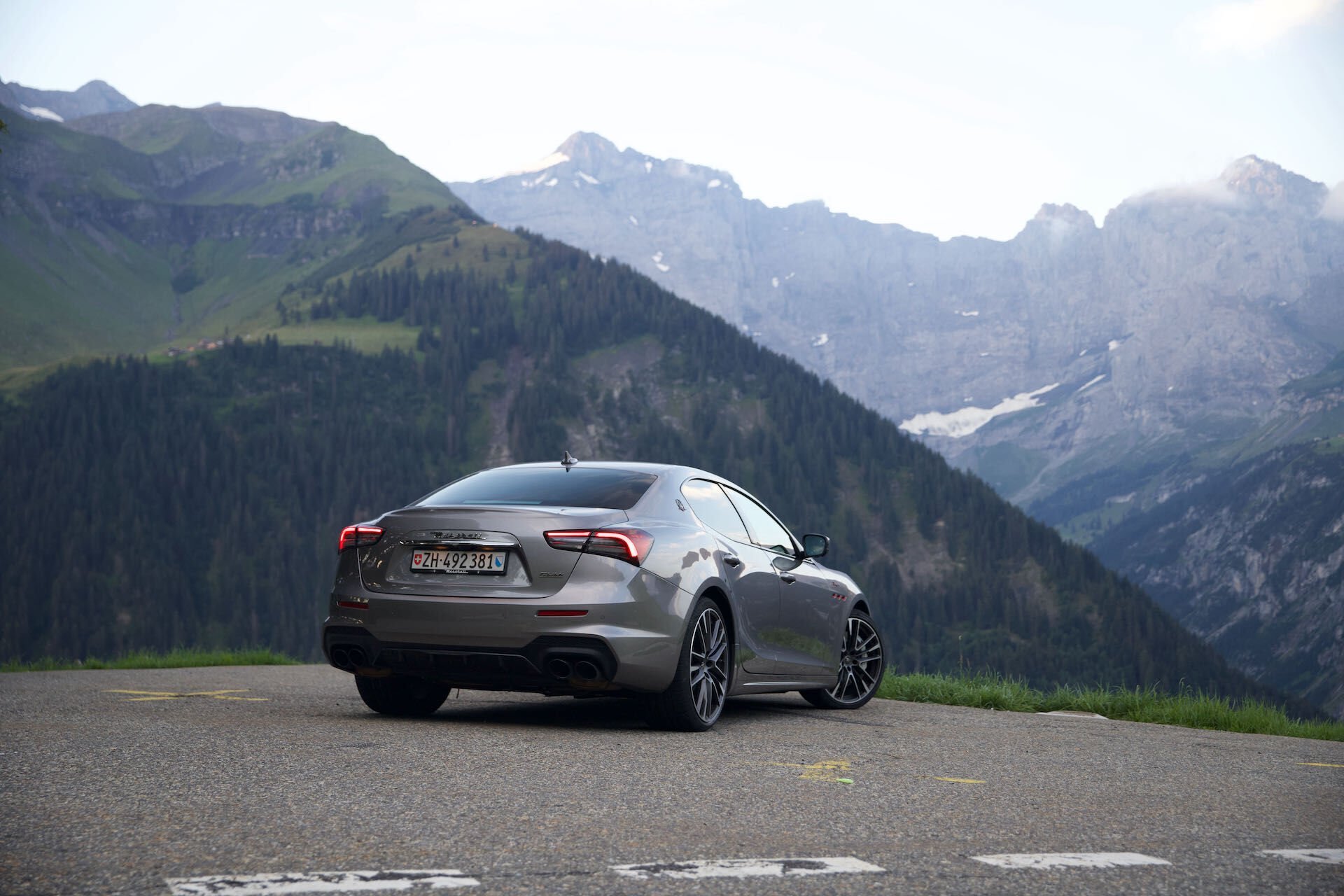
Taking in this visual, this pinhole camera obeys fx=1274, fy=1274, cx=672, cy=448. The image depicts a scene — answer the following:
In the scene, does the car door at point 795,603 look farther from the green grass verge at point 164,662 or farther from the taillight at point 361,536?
the green grass verge at point 164,662

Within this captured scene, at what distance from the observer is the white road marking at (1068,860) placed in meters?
4.19

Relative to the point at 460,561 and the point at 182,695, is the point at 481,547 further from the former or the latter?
the point at 182,695

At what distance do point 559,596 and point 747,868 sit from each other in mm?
3272

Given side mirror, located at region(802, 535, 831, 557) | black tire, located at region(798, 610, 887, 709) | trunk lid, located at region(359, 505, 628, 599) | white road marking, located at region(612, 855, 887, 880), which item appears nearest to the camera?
white road marking, located at region(612, 855, 887, 880)

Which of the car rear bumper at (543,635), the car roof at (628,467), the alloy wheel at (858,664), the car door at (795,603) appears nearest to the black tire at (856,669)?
the alloy wheel at (858,664)

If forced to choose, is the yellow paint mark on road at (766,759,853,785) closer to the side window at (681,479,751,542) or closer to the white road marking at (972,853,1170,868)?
the white road marking at (972,853,1170,868)

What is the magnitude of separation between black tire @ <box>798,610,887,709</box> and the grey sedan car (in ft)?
4.57

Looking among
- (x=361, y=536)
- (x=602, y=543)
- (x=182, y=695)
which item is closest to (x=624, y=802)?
(x=602, y=543)

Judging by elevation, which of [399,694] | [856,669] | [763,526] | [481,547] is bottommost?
[399,694]

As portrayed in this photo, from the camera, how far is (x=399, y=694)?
8156 millimetres

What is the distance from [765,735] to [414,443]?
18853 centimetres

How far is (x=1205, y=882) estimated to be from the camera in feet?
13.0

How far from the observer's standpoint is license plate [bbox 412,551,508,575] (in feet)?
23.8

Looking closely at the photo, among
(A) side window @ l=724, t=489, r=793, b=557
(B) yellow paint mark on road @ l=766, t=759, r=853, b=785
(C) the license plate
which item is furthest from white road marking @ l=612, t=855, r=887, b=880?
(A) side window @ l=724, t=489, r=793, b=557
